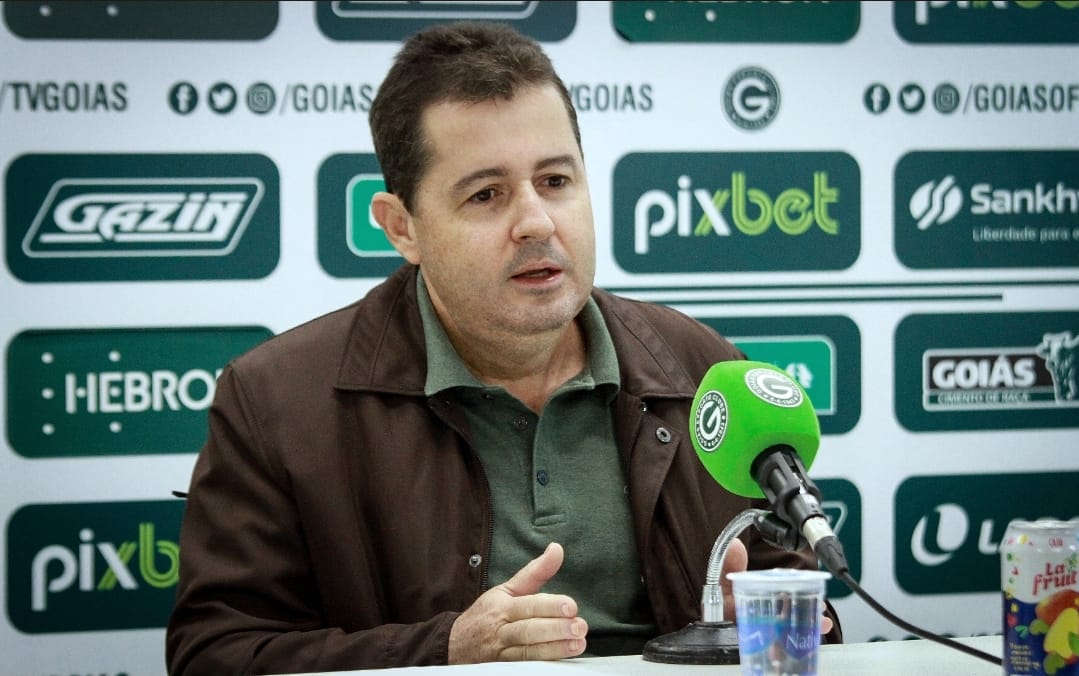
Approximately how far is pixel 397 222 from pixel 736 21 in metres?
1.20

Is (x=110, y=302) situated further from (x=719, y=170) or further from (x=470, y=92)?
(x=719, y=170)

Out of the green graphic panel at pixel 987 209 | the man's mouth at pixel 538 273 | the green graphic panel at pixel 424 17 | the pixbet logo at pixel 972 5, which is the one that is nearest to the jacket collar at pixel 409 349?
the man's mouth at pixel 538 273

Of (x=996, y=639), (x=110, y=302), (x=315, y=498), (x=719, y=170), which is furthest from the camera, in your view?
(x=719, y=170)

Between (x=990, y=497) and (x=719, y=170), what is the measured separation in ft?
3.47

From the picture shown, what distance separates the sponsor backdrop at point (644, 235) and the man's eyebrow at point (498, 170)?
872 mm

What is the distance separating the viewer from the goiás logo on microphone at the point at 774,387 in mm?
1545

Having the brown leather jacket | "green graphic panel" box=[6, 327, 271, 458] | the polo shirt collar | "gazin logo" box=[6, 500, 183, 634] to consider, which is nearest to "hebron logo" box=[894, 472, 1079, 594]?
the brown leather jacket

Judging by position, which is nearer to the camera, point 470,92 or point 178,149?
point 470,92

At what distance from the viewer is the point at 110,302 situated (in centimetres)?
302

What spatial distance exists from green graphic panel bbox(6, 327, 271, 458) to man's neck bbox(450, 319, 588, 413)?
2.71ft

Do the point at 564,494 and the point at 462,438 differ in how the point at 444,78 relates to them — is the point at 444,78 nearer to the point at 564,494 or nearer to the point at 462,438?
the point at 462,438

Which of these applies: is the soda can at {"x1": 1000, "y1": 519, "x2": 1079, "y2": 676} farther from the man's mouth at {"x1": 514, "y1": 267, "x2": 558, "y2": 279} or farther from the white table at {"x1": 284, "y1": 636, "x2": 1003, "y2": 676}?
the man's mouth at {"x1": 514, "y1": 267, "x2": 558, "y2": 279}

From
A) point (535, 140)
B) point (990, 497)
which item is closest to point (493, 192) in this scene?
point (535, 140)

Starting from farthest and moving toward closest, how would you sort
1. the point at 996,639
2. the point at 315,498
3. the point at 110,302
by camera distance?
the point at 110,302
the point at 315,498
the point at 996,639
